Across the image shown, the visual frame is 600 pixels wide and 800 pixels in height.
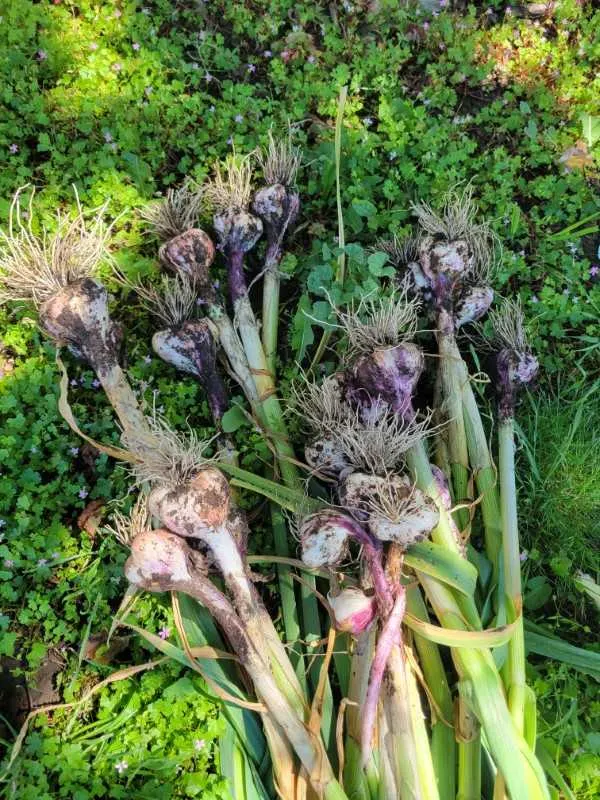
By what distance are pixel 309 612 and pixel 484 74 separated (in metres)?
2.79

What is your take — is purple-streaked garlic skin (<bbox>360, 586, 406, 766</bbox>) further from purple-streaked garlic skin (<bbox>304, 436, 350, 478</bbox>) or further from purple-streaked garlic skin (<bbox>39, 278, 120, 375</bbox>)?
purple-streaked garlic skin (<bbox>39, 278, 120, 375</bbox>)

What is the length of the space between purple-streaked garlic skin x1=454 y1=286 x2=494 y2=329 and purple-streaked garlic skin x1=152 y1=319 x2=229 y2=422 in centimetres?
103

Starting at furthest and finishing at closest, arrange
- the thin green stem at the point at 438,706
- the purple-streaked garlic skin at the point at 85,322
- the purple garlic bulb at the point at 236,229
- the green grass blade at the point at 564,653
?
the purple garlic bulb at the point at 236,229 → the purple-streaked garlic skin at the point at 85,322 → the green grass blade at the point at 564,653 → the thin green stem at the point at 438,706

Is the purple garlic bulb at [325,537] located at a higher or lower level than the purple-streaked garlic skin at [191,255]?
lower

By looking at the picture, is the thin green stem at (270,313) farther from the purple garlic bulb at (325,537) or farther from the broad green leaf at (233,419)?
the purple garlic bulb at (325,537)

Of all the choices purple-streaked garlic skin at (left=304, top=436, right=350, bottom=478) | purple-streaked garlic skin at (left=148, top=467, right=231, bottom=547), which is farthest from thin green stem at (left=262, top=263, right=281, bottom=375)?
purple-streaked garlic skin at (left=148, top=467, right=231, bottom=547)

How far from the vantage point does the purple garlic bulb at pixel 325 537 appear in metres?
1.95

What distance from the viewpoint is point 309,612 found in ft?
7.29

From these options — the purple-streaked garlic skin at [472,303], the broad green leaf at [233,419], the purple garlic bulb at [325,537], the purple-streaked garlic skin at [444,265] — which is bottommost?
the purple garlic bulb at [325,537]

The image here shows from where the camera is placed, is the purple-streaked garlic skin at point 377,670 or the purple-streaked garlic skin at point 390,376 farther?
the purple-streaked garlic skin at point 390,376

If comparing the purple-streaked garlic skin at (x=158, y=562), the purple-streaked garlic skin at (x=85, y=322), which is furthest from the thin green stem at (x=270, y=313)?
the purple-streaked garlic skin at (x=158, y=562)

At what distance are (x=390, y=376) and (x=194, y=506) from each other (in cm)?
80

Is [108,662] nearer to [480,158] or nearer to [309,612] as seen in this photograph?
[309,612]

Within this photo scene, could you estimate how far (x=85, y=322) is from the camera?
7.78 feet
